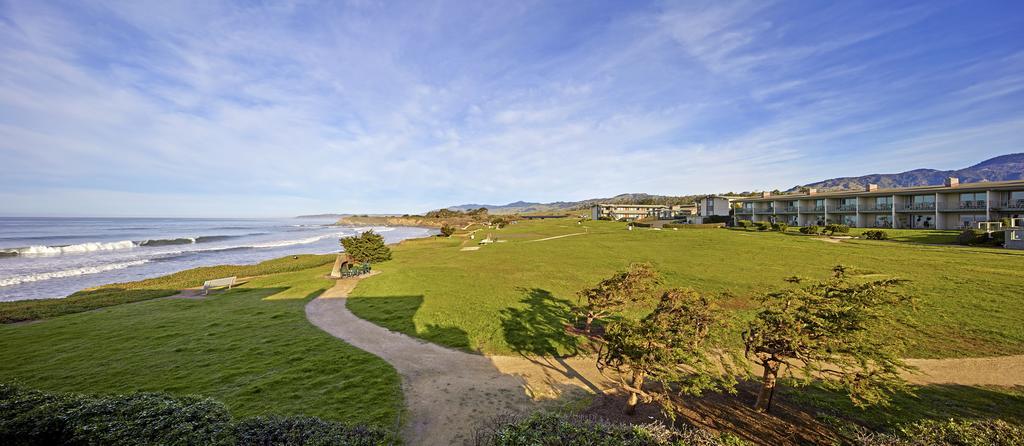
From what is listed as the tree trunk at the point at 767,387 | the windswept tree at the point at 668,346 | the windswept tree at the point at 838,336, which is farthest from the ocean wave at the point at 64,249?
the windswept tree at the point at 838,336

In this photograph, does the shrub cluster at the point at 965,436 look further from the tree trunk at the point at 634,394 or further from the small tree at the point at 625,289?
the small tree at the point at 625,289

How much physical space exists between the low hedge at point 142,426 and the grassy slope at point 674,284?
Answer: 6.42 metres

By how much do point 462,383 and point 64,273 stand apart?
43.8 m

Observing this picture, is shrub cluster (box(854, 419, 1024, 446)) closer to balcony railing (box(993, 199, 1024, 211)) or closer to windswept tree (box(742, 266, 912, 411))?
windswept tree (box(742, 266, 912, 411))

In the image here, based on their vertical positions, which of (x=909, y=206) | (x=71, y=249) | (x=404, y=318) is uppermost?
(x=909, y=206)

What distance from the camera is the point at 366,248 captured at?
27.3m

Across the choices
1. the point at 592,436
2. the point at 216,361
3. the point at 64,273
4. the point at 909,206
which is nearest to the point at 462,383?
the point at 592,436

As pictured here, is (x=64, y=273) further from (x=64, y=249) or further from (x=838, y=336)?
(x=838, y=336)

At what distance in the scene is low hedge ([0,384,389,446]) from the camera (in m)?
4.90

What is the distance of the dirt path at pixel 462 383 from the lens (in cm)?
733

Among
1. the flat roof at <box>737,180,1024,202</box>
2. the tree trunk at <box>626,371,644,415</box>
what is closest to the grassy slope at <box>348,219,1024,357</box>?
the tree trunk at <box>626,371,644,415</box>

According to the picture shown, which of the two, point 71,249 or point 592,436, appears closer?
point 592,436

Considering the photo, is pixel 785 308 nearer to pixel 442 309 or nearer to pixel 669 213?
pixel 442 309

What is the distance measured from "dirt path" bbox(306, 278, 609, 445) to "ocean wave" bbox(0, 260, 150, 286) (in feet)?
115
